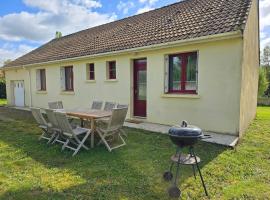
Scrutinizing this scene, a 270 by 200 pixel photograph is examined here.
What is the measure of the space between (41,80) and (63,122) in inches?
458

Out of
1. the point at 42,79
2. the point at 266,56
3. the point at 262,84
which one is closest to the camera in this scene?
the point at 42,79

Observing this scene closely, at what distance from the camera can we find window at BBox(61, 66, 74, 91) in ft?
43.9

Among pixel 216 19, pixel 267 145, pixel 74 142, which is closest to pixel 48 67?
pixel 74 142

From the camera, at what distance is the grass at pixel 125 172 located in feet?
11.8

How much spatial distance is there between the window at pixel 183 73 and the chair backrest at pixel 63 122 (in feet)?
15.0

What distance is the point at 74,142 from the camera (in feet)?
19.1

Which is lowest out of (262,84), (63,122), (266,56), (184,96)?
(63,122)

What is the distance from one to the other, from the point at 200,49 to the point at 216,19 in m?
1.40

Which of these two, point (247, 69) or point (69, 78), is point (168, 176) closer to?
point (247, 69)

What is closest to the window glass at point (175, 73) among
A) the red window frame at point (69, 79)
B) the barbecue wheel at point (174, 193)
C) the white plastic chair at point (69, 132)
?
the white plastic chair at point (69, 132)

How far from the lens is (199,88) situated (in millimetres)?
7633

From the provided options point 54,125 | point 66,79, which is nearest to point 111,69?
point 66,79

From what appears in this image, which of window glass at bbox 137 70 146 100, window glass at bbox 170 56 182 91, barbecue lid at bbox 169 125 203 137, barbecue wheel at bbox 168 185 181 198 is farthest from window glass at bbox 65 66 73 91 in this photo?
barbecue wheel at bbox 168 185 181 198

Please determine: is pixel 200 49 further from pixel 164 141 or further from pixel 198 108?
pixel 164 141
